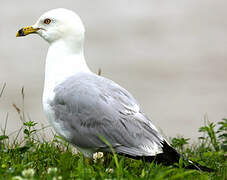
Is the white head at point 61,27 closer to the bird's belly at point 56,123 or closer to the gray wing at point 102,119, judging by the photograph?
the gray wing at point 102,119

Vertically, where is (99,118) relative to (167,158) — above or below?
above

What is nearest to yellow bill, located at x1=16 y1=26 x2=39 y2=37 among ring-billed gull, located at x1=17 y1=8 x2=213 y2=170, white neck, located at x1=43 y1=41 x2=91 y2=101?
white neck, located at x1=43 y1=41 x2=91 y2=101

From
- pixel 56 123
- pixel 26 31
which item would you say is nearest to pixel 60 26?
pixel 26 31

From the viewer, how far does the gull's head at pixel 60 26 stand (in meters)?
5.64

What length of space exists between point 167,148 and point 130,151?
52cm

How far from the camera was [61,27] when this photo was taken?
18.5 ft

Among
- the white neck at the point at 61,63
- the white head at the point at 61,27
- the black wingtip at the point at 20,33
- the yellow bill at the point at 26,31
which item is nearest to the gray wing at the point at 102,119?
the white neck at the point at 61,63

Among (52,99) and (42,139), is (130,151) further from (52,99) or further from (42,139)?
(42,139)

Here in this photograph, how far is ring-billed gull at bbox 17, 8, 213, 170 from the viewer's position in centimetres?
481

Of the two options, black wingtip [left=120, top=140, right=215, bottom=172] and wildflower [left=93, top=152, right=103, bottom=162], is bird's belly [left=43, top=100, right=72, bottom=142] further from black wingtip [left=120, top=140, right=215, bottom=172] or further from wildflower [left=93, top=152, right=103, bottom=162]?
black wingtip [left=120, top=140, right=215, bottom=172]

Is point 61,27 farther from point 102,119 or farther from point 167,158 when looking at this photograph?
point 167,158

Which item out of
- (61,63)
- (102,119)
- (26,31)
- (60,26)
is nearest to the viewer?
(102,119)

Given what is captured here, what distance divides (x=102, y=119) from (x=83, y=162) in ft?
2.65

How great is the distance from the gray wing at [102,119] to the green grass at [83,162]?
236 mm
